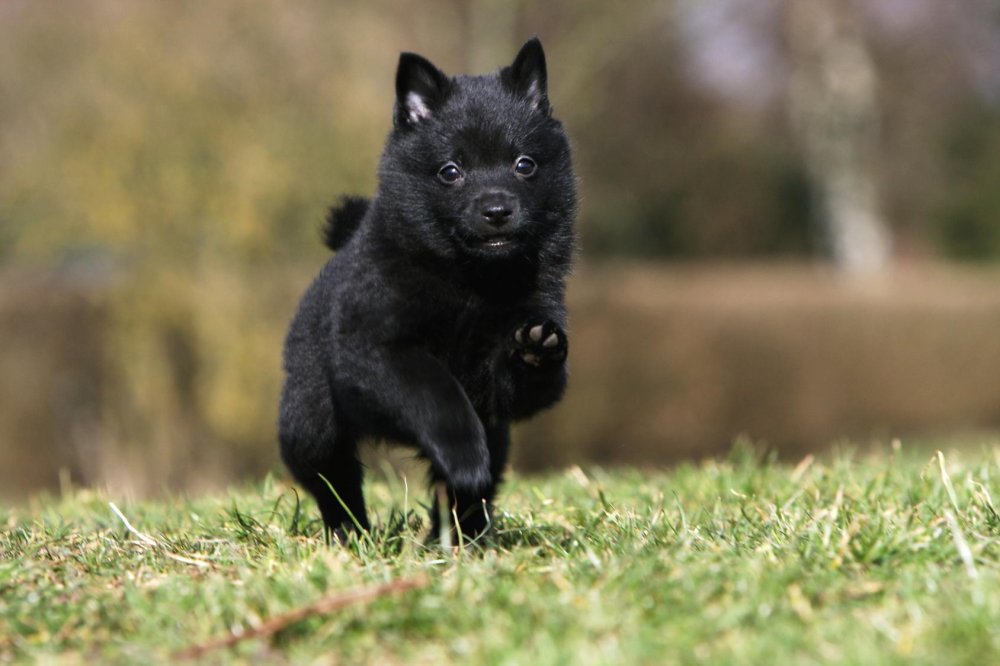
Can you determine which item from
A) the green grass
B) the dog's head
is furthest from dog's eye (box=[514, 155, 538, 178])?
the green grass

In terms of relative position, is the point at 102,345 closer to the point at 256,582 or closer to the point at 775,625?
the point at 256,582

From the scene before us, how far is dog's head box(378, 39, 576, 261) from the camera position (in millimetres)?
3887

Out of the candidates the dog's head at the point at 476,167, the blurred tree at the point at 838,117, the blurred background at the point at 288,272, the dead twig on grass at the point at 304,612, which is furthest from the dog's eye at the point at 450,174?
the blurred tree at the point at 838,117

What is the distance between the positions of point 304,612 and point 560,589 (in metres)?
0.63

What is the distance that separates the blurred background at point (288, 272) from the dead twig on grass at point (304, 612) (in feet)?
15.5

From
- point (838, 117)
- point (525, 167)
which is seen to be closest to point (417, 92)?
point (525, 167)

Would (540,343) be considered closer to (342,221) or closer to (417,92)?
(417,92)

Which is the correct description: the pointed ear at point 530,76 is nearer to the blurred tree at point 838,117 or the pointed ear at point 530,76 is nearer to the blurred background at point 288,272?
the blurred background at point 288,272

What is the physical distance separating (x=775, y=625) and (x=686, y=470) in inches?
122

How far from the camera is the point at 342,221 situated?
4.74m

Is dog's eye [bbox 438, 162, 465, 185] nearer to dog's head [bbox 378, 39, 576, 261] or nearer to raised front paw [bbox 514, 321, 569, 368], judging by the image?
dog's head [bbox 378, 39, 576, 261]

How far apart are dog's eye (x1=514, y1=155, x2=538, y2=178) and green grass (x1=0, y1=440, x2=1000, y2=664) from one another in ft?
3.71

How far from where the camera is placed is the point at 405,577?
10.5 feet

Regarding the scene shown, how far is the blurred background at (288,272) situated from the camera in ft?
40.7
